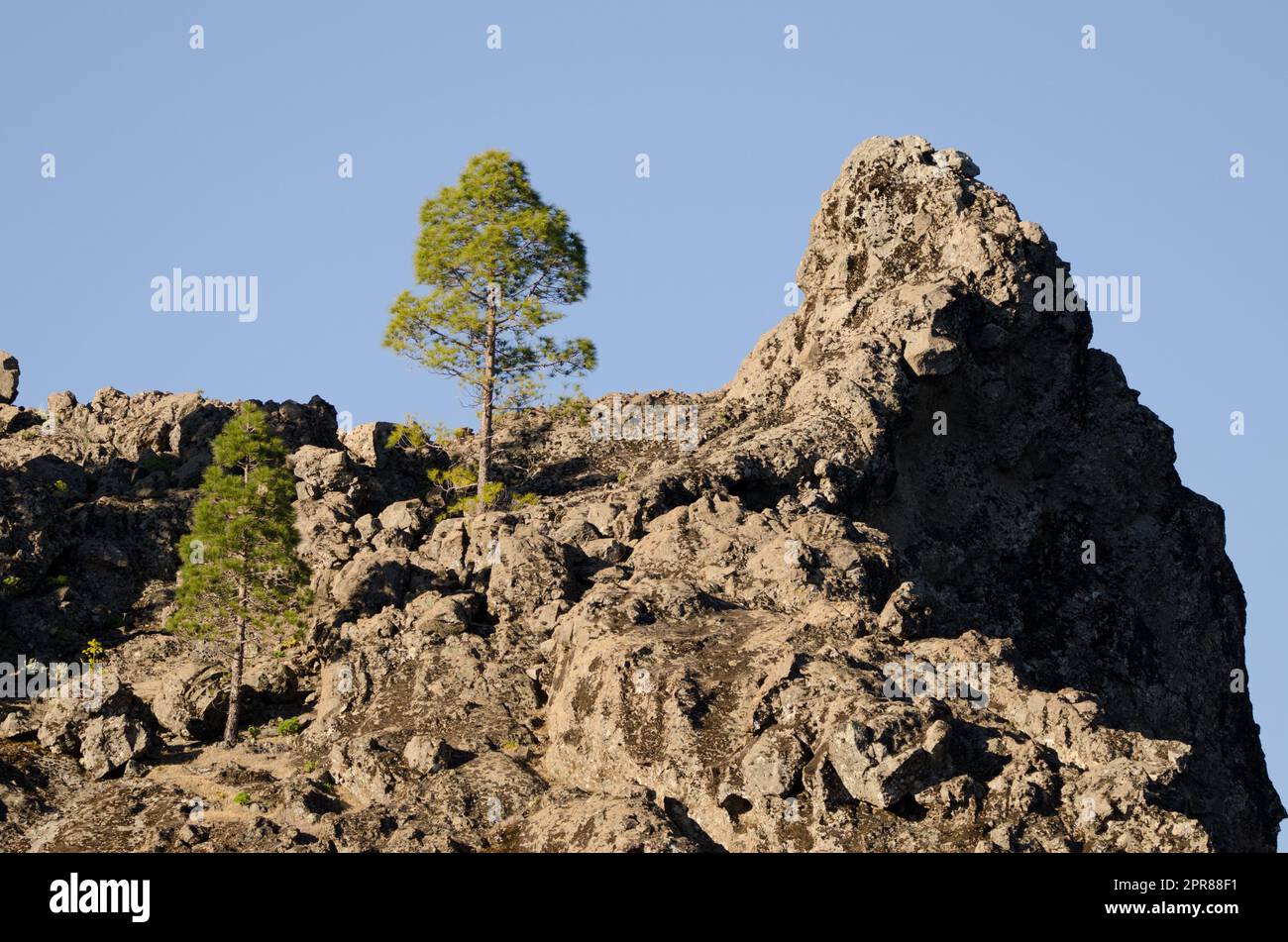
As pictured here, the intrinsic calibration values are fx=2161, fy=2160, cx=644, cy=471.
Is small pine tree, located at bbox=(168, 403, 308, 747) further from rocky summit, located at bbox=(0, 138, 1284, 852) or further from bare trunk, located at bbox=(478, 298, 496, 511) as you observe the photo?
bare trunk, located at bbox=(478, 298, 496, 511)

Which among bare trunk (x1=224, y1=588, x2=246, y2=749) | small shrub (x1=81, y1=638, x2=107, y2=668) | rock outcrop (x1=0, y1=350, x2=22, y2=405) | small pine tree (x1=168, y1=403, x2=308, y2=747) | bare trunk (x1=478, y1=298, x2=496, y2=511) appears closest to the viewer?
bare trunk (x1=224, y1=588, x2=246, y2=749)

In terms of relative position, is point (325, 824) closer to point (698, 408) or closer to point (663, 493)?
point (663, 493)

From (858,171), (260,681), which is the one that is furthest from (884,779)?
(858,171)

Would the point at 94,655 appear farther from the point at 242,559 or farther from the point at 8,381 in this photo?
the point at 8,381

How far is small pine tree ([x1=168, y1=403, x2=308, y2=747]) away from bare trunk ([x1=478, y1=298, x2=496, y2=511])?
38.2 ft

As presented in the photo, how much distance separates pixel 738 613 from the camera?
214ft

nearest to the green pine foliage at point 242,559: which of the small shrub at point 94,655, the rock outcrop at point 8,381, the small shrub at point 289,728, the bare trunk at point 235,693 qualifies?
the bare trunk at point 235,693

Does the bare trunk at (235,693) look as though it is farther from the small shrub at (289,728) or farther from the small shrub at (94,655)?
the small shrub at (94,655)

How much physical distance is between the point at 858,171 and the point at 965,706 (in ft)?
107

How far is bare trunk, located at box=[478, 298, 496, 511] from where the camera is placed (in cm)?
8000

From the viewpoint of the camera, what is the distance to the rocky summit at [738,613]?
184 ft

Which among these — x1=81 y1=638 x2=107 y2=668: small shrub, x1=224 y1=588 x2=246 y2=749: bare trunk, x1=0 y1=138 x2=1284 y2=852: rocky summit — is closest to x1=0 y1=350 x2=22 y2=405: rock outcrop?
x1=0 y1=138 x2=1284 y2=852: rocky summit

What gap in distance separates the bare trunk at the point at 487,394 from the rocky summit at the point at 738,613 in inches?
109

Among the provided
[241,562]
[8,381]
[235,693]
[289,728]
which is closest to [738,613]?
[289,728]
